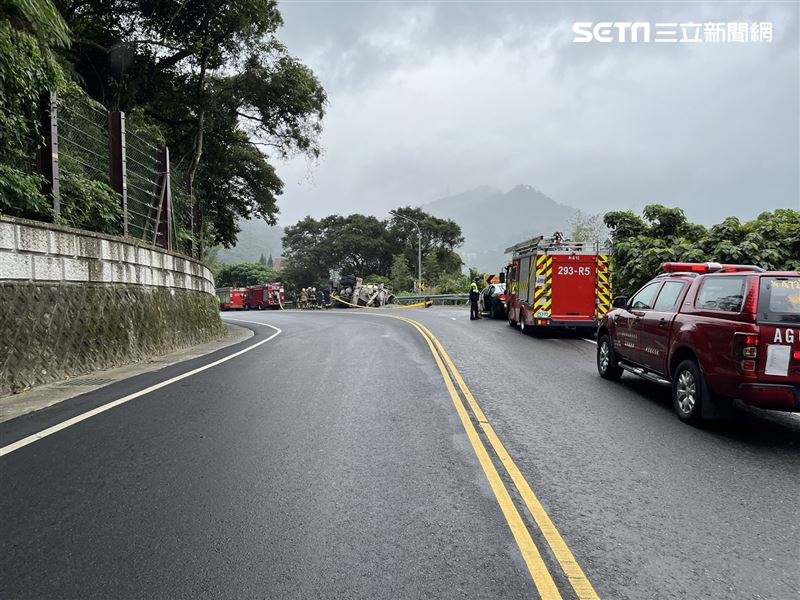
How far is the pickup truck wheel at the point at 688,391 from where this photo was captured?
646cm

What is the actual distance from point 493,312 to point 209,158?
45.1 ft

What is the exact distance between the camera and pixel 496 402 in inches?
305

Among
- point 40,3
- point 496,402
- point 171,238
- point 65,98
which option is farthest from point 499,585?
point 171,238

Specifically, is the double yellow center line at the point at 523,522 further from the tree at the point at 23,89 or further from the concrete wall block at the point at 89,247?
the tree at the point at 23,89

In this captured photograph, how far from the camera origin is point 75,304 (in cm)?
964

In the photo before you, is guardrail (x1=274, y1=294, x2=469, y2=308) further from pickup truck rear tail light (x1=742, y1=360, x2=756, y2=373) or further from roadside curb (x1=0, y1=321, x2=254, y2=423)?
pickup truck rear tail light (x1=742, y1=360, x2=756, y2=373)

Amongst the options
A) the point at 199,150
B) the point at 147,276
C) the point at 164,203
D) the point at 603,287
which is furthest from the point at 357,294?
the point at 147,276

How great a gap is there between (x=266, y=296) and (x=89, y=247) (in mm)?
45287

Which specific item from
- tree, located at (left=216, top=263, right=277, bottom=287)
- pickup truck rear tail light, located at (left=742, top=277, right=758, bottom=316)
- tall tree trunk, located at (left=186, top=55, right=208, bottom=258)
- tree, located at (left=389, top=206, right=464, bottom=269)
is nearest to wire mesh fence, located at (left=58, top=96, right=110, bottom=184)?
tall tree trunk, located at (left=186, top=55, right=208, bottom=258)

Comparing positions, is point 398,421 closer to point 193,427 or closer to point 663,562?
point 193,427

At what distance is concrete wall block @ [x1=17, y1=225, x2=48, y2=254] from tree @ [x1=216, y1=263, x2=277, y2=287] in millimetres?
88453

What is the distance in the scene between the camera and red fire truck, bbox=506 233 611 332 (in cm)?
1659

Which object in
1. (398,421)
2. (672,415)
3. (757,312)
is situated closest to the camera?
(757,312)

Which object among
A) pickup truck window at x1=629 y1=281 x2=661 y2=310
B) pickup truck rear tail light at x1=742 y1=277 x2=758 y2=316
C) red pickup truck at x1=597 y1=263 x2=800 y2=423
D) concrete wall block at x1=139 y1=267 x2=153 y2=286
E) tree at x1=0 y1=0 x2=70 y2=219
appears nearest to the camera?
red pickup truck at x1=597 y1=263 x2=800 y2=423
